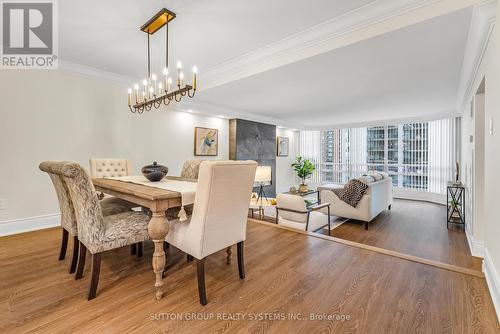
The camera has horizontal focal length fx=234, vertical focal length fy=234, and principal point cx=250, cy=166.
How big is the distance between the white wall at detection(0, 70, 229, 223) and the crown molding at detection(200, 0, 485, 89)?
6.34 ft

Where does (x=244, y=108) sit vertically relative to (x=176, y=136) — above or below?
above

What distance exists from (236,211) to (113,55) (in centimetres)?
292

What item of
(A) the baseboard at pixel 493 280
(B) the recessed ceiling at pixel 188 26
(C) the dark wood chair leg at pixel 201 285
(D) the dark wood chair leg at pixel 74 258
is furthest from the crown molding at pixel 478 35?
(D) the dark wood chair leg at pixel 74 258

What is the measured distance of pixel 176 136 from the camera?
4859 mm

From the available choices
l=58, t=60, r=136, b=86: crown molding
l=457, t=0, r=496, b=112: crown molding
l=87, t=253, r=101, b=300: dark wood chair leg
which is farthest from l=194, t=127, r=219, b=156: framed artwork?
l=457, t=0, r=496, b=112: crown molding

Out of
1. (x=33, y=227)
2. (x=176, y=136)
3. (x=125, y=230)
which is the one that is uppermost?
(x=176, y=136)

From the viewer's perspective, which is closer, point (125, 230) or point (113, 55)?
point (125, 230)

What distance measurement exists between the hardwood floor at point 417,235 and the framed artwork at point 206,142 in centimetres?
305

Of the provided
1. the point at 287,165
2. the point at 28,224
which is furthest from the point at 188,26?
the point at 287,165

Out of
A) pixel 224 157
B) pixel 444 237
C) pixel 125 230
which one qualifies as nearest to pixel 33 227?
pixel 125 230

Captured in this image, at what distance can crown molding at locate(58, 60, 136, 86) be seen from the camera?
3.40 meters

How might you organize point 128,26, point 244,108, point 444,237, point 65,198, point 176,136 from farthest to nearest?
point 244,108
point 176,136
point 444,237
point 128,26
point 65,198

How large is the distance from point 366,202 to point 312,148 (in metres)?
5.03

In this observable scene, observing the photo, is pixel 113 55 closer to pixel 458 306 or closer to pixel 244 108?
pixel 244 108
